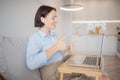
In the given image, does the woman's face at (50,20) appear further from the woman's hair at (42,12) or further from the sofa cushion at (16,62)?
the sofa cushion at (16,62)

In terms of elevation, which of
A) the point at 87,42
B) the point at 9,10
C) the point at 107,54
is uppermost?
the point at 9,10

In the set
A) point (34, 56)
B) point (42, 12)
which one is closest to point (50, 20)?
point (42, 12)

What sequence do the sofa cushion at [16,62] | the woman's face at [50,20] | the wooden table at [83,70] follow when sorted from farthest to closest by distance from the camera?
the woman's face at [50,20]
the sofa cushion at [16,62]
the wooden table at [83,70]

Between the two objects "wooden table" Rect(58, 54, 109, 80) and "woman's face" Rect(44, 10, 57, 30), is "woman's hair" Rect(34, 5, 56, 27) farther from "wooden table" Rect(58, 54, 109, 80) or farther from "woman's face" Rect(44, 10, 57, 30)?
"wooden table" Rect(58, 54, 109, 80)

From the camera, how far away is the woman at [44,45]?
1113 millimetres

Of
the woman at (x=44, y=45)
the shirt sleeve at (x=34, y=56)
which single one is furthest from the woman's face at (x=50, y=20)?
the shirt sleeve at (x=34, y=56)

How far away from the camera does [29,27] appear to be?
1886 mm

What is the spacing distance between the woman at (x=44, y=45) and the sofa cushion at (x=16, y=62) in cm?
8

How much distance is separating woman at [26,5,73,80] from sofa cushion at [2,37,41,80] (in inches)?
3.0

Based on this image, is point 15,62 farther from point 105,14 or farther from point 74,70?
point 105,14

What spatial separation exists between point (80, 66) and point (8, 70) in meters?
0.54

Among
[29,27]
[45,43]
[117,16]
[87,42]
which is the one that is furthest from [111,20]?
[45,43]

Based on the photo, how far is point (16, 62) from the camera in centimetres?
119

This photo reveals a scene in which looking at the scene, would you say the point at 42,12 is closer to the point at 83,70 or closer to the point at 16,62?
the point at 16,62
